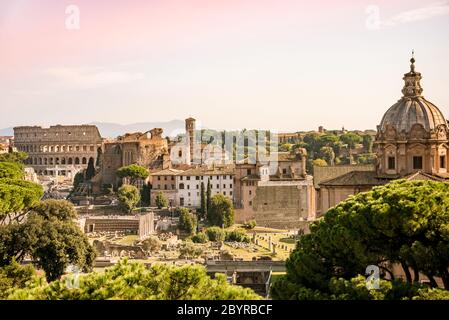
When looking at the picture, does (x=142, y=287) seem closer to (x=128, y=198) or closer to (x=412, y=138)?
(x=412, y=138)

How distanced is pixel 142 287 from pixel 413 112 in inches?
522

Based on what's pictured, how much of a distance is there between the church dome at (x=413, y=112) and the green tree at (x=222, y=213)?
16.5 m

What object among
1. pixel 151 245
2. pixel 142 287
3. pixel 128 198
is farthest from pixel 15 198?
pixel 142 287

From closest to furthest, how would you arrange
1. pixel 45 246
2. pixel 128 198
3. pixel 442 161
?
pixel 45 246 < pixel 442 161 < pixel 128 198

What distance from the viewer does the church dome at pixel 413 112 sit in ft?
66.0

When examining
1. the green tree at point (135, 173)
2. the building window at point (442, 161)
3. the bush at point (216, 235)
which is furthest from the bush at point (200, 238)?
the building window at point (442, 161)

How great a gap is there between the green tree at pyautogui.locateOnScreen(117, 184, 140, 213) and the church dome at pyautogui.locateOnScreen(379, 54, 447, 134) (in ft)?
70.9

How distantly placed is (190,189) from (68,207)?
561 inches

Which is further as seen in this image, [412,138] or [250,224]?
[250,224]

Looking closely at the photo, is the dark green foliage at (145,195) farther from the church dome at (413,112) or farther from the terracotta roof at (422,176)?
the terracotta roof at (422,176)

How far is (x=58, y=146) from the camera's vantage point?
6216cm

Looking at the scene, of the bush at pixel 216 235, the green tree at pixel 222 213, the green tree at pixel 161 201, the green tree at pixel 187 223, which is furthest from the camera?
the green tree at pixel 161 201

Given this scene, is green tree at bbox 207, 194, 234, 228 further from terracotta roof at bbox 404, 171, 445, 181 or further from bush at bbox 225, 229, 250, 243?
terracotta roof at bbox 404, 171, 445, 181

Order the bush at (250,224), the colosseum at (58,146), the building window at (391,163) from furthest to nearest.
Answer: the colosseum at (58,146) < the bush at (250,224) < the building window at (391,163)
